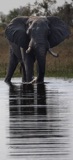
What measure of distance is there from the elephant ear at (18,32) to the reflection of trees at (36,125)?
5267 mm

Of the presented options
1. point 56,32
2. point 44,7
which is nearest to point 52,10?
point 44,7

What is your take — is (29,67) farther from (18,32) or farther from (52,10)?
(52,10)

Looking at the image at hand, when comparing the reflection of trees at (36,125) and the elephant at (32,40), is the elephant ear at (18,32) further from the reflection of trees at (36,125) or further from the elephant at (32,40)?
the reflection of trees at (36,125)

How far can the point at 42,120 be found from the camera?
53.7 ft

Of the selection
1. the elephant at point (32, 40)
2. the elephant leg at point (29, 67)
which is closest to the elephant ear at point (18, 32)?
the elephant at point (32, 40)

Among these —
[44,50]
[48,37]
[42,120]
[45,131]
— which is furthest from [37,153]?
[48,37]

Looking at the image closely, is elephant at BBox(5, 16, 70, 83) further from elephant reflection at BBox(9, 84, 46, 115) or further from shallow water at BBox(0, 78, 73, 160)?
shallow water at BBox(0, 78, 73, 160)

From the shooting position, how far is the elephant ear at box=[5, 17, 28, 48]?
28764mm

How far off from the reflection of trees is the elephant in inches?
135

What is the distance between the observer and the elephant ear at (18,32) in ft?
94.4

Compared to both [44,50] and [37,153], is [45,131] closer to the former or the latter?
[37,153]

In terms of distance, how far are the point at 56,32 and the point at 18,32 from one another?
1122 mm

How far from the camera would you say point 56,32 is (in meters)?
29.4

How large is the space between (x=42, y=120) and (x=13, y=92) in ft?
24.7
